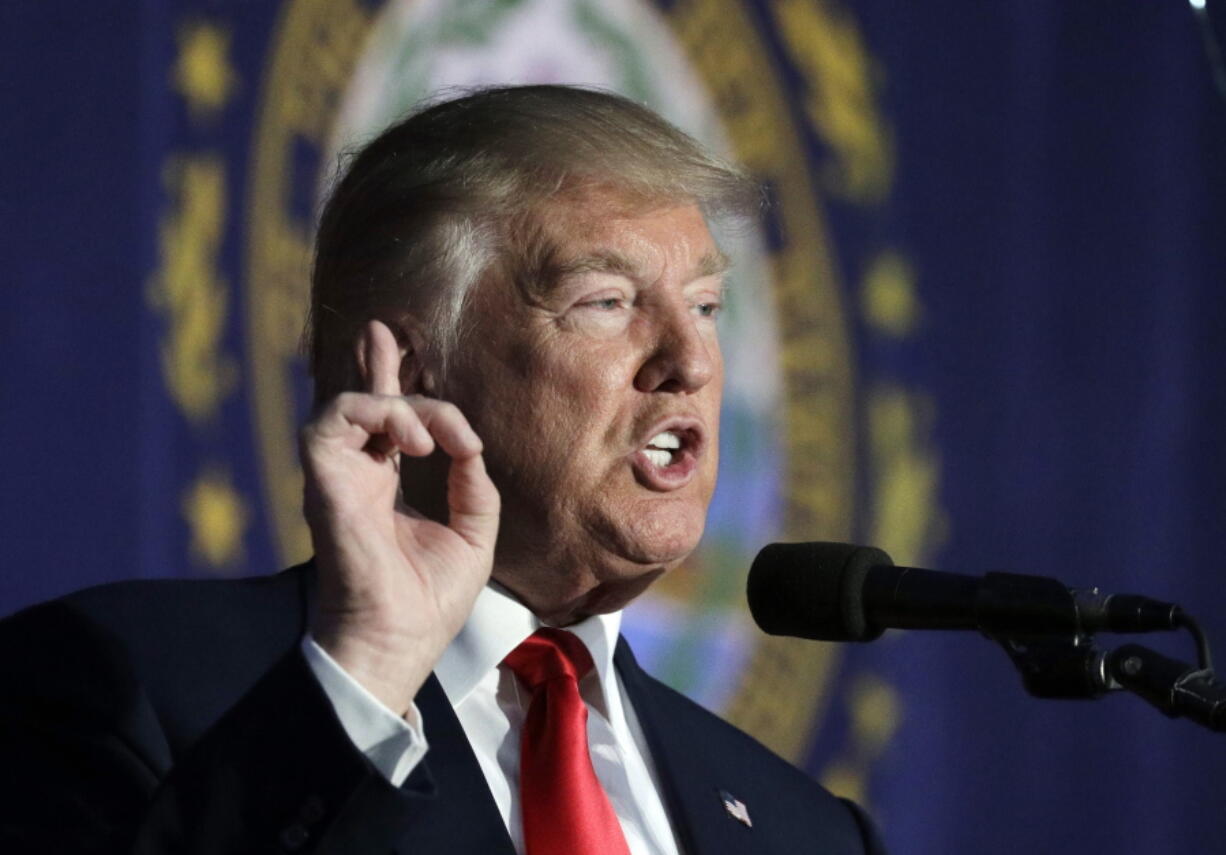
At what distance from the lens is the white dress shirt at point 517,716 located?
6.51 feet

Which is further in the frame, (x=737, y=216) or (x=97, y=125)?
(x=97, y=125)

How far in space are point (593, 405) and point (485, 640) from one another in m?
0.28

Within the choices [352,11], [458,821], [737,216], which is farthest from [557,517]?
[352,11]

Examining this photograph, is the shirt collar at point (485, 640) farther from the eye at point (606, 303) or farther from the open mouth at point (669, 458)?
the eye at point (606, 303)

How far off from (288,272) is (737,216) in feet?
2.38

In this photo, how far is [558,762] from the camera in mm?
1947

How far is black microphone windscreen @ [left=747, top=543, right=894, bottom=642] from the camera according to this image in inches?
68.7

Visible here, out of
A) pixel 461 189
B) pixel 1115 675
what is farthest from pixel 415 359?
pixel 1115 675

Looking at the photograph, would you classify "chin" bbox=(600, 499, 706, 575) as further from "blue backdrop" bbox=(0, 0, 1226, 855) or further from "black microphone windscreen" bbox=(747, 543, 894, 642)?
"blue backdrop" bbox=(0, 0, 1226, 855)

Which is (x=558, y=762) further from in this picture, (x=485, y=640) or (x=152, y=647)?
(x=152, y=647)

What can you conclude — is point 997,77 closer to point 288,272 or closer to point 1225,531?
point 1225,531

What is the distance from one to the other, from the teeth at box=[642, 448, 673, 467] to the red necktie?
21cm

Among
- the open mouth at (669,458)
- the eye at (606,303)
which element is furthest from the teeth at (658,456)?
the eye at (606,303)

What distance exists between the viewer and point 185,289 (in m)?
2.61
